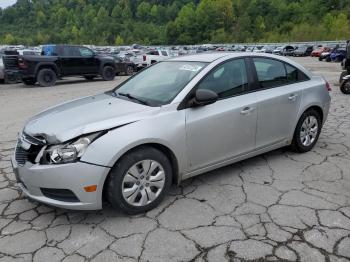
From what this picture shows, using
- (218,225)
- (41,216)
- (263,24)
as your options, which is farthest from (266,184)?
(263,24)

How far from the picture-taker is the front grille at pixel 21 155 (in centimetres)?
327

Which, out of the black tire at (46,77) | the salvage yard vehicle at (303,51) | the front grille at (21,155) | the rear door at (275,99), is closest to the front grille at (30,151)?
the front grille at (21,155)

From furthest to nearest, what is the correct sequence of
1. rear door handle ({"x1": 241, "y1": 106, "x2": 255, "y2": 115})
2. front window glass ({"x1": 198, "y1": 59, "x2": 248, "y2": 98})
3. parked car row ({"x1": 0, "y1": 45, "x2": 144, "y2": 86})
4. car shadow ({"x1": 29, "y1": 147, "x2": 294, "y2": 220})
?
parked car row ({"x1": 0, "y1": 45, "x2": 144, "y2": 86}), rear door handle ({"x1": 241, "y1": 106, "x2": 255, "y2": 115}), front window glass ({"x1": 198, "y1": 59, "x2": 248, "y2": 98}), car shadow ({"x1": 29, "y1": 147, "x2": 294, "y2": 220})

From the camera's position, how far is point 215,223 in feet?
10.6

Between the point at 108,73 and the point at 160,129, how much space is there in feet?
47.2

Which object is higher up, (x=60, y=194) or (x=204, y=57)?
(x=204, y=57)

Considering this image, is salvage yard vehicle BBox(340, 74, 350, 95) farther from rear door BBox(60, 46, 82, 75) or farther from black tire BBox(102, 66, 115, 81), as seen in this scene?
rear door BBox(60, 46, 82, 75)

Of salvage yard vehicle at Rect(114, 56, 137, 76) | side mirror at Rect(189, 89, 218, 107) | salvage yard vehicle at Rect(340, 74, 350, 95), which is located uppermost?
side mirror at Rect(189, 89, 218, 107)

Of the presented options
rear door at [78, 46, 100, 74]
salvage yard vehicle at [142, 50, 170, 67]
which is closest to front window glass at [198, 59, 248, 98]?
rear door at [78, 46, 100, 74]

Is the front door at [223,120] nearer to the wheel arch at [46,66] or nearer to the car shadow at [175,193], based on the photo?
the car shadow at [175,193]

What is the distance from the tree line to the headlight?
270ft

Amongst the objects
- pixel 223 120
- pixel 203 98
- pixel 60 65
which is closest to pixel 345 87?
pixel 223 120

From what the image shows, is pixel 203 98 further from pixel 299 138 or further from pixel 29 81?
pixel 29 81

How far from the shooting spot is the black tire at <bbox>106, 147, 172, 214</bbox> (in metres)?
3.14
